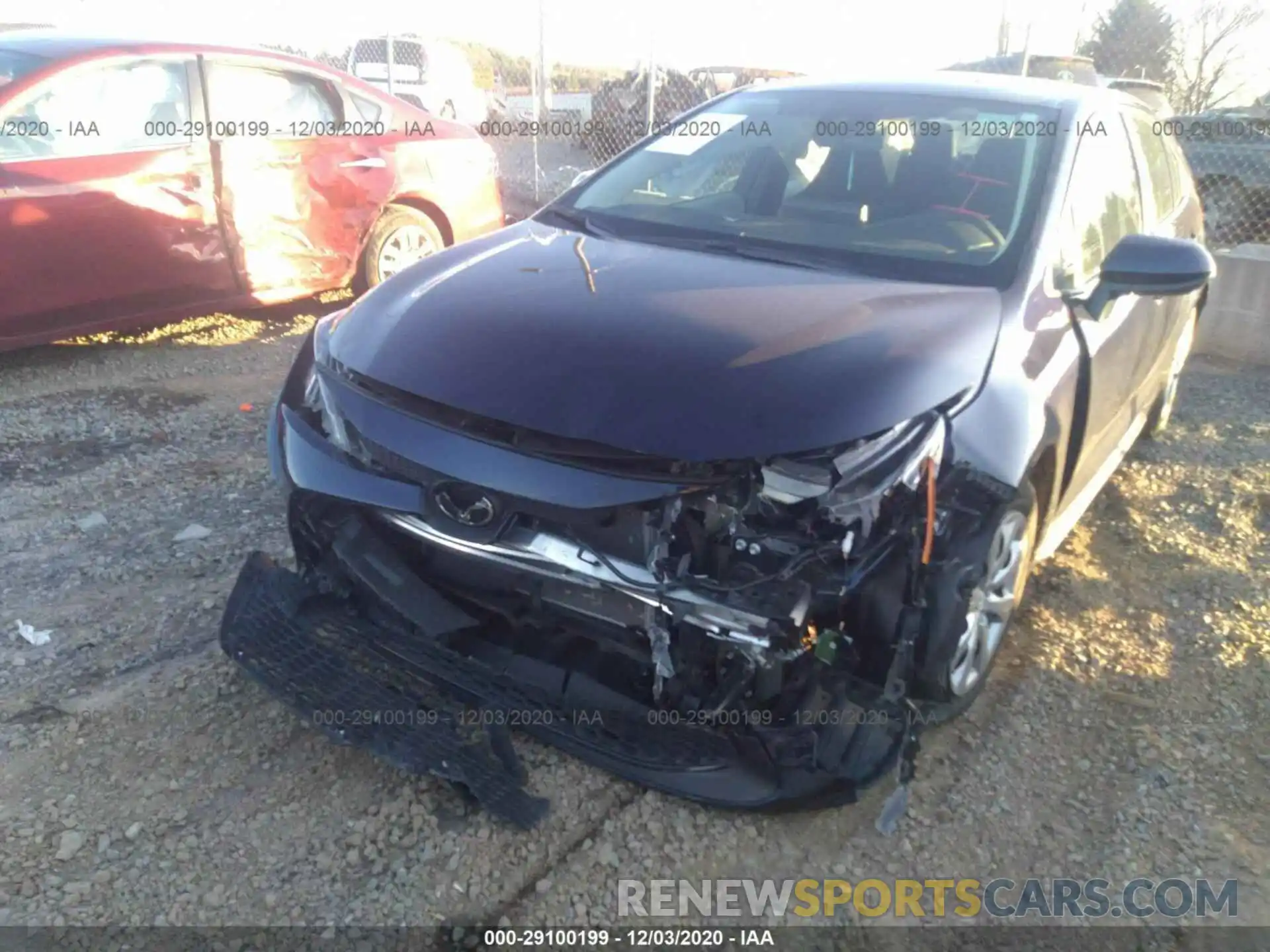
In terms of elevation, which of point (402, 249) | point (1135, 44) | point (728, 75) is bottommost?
point (402, 249)

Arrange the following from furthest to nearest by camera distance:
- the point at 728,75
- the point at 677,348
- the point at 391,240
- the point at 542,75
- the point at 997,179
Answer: the point at 728,75, the point at 542,75, the point at 391,240, the point at 997,179, the point at 677,348

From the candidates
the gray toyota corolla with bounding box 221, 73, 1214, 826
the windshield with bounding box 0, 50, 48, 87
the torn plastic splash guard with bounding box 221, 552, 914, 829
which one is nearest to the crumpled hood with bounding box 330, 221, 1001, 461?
the gray toyota corolla with bounding box 221, 73, 1214, 826

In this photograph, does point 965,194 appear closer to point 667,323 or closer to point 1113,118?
point 1113,118

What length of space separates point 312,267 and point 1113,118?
14.9 feet

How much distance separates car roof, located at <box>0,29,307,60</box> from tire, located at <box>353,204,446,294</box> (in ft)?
4.22

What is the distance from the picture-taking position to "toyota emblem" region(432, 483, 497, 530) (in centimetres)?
247

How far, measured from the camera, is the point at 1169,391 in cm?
541

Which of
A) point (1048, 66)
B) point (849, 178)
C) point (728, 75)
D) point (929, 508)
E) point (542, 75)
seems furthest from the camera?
point (728, 75)

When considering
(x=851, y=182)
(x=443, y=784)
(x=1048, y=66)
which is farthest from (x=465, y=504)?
(x=1048, y=66)

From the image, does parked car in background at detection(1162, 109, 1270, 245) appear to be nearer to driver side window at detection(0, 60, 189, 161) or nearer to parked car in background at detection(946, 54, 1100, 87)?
parked car in background at detection(946, 54, 1100, 87)

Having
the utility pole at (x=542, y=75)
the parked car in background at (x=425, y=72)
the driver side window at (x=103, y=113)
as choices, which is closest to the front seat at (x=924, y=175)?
the driver side window at (x=103, y=113)

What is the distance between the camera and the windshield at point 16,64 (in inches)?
213

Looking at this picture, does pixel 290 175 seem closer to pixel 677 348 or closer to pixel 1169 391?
pixel 677 348

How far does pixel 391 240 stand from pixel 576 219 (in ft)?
11.3
